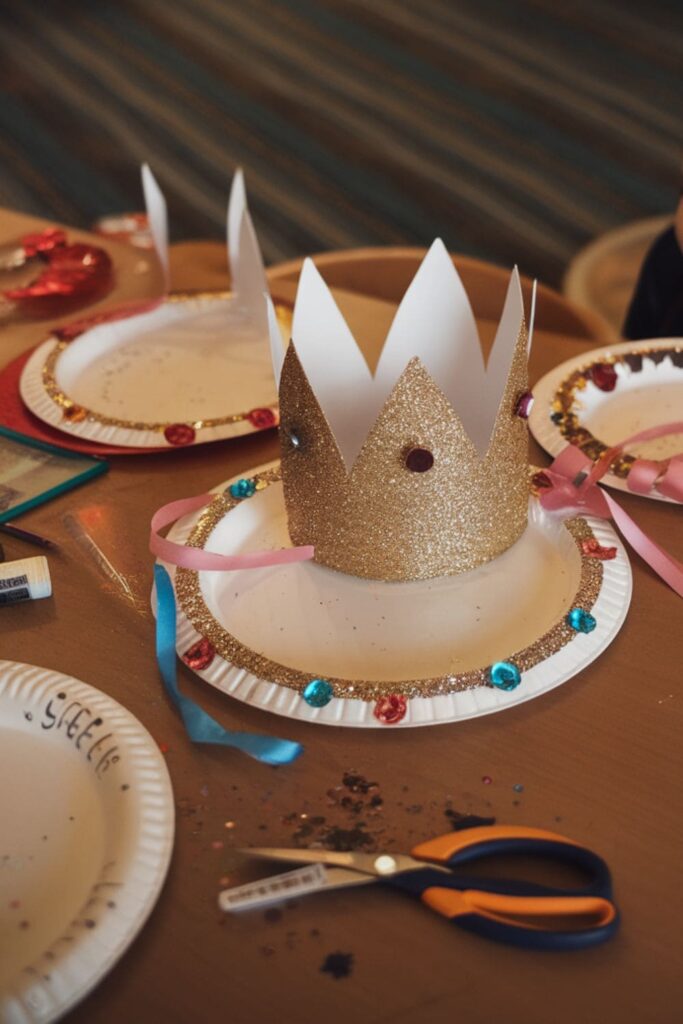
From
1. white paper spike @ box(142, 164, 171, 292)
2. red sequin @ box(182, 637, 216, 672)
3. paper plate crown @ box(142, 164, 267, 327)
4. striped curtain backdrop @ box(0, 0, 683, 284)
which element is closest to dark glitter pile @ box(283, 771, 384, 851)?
red sequin @ box(182, 637, 216, 672)

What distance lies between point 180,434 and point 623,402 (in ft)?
1.45

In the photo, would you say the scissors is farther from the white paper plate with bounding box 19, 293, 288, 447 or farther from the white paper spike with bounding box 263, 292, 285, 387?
the white paper plate with bounding box 19, 293, 288, 447

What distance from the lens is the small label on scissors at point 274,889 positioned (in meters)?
0.61

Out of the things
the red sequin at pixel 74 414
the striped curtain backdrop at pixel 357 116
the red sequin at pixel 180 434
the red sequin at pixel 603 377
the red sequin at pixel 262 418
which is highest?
the red sequin at pixel 603 377

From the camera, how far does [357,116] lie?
4.02 m

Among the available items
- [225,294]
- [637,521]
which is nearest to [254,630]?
[637,521]

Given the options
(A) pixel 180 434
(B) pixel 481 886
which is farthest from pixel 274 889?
(A) pixel 180 434

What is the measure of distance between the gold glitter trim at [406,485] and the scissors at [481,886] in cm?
25

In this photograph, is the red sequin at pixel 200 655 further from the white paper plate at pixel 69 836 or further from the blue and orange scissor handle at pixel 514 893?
the blue and orange scissor handle at pixel 514 893

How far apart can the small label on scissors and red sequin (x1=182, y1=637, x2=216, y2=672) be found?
18 centimetres

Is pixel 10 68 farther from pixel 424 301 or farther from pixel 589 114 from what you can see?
Answer: pixel 424 301

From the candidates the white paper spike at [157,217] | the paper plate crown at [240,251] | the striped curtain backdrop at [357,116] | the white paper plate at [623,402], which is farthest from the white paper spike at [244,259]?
the striped curtain backdrop at [357,116]

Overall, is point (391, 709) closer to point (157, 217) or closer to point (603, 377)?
point (603, 377)

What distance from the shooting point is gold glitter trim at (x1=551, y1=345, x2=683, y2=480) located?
983mm
